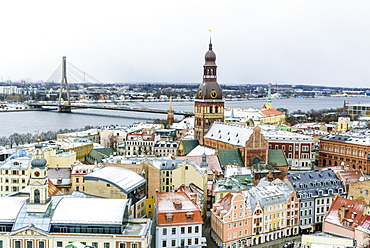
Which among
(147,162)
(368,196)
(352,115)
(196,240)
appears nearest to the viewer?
(196,240)

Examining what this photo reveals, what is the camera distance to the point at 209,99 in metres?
41.8

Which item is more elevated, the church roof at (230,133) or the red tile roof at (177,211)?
the church roof at (230,133)

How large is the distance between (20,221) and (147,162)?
11.7m

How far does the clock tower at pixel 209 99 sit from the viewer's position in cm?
4159

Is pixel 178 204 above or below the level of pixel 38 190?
below

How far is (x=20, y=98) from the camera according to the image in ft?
470

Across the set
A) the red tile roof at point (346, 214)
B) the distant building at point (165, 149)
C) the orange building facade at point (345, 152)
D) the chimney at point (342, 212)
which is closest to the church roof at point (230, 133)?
the distant building at point (165, 149)

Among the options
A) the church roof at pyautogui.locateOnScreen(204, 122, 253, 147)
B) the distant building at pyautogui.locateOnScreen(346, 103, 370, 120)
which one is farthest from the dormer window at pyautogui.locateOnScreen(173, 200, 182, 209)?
the distant building at pyautogui.locateOnScreen(346, 103, 370, 120)

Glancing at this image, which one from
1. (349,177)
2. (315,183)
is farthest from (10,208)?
(349,177)

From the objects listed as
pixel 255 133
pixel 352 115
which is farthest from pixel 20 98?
pixel 255 133

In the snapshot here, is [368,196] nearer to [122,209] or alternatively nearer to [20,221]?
[122,209]

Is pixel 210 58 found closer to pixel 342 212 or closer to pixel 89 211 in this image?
pixel 342 212

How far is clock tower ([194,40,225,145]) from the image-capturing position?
41594mm

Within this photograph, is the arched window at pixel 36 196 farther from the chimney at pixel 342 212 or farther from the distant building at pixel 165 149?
the distant building at pixel 165 149
